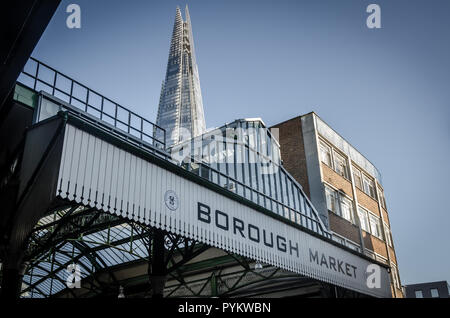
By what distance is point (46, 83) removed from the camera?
1338 centimetres

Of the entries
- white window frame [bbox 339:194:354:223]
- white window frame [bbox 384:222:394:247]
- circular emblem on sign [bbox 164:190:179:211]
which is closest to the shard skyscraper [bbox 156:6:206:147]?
white window frame [bbox 384:222:394:247]

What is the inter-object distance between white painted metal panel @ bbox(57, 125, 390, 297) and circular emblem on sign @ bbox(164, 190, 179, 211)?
0.09 feet

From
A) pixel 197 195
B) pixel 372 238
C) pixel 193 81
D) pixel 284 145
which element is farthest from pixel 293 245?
pixel 193 81

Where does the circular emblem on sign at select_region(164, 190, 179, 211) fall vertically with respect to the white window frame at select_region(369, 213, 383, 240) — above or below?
below

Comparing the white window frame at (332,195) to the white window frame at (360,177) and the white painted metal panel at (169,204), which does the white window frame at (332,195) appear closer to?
the white window frame at (360,177)

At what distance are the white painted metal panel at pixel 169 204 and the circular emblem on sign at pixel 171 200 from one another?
0.09 ft

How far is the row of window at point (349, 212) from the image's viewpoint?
27.7 metres

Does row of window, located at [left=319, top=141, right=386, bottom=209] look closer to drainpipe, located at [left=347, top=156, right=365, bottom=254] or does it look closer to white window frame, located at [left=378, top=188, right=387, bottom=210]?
white window frame, located at [left=378, top=188, right=387, bottom=210]

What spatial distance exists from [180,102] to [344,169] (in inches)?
5873

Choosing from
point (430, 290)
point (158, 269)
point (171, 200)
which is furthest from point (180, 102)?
point (171, 200)

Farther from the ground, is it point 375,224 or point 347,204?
point 347,204

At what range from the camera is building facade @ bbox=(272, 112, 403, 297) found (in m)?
27.2

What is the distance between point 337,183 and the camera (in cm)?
2892

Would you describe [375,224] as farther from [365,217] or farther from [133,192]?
[133,192]
